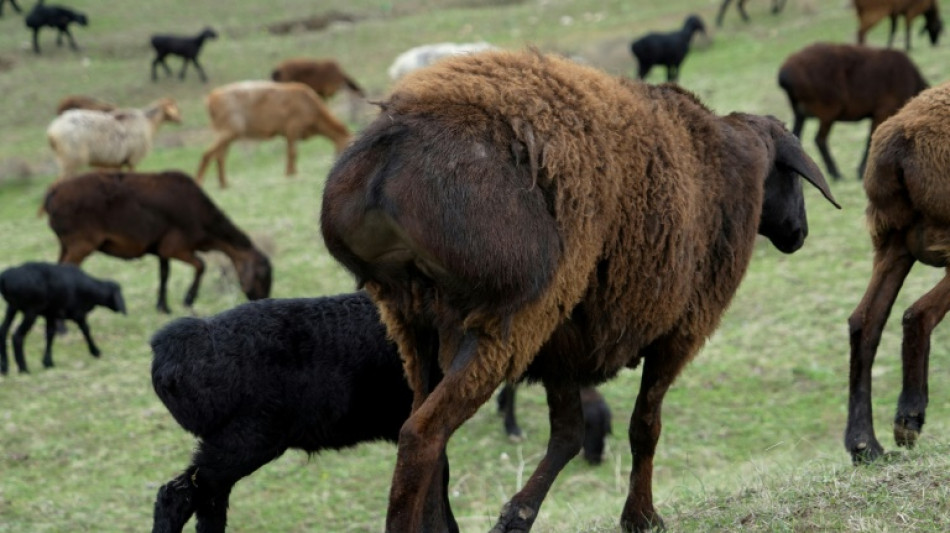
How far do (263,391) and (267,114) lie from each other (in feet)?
58.9

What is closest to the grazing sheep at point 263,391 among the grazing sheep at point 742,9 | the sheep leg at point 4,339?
the sheep leg at point 4,339

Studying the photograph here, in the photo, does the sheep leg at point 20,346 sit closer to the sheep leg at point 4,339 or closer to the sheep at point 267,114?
the sheep leg at point 4,339

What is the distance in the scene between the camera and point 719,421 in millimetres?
10539

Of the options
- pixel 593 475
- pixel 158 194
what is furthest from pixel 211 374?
pixel 158 194

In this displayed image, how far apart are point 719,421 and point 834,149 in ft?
29.8

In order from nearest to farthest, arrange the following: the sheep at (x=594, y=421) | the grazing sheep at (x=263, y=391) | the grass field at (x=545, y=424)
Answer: the grass field at (x=545, y=424) < the grazing sheep at (x=263, y=391) < the sheep at (x=594, y=421)

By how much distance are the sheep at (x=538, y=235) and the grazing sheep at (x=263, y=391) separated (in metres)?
0.97

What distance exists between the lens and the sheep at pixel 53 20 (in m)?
32.6

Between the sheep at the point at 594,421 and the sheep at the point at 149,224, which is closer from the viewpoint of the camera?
the sheep at the point at 594,421

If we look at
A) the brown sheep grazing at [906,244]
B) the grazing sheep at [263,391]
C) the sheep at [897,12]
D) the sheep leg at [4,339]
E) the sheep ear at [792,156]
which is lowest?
the sheep leg at [4,339]

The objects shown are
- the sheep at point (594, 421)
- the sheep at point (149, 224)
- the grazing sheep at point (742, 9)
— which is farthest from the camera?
the grazing sheep at point (742, 9)

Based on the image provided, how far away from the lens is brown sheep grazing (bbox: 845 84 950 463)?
6.49m

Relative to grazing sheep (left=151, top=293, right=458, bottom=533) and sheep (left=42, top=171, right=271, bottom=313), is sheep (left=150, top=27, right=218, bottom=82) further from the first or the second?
grazing sheep (left=151, top=293, right=458, bottom=533)

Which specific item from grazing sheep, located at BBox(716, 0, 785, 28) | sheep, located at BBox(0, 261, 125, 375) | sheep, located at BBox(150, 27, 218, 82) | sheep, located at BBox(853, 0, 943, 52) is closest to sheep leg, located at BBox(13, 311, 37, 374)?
sheep, located at BBox(0, 261, 125, 375)
